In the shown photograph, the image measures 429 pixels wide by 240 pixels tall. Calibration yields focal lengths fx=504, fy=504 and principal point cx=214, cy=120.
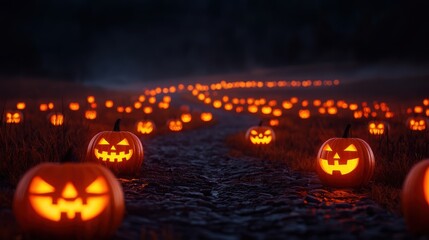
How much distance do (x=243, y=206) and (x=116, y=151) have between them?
2.76m

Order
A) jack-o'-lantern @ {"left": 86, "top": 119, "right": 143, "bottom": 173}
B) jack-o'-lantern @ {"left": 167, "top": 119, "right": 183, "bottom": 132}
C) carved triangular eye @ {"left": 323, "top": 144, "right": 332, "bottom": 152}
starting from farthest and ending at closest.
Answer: jack-o'-lantern @ {"left": 167, "top": 119, "right": 183, "bottom": 132}
jack-o'-lantern @ {"left": 86, "top": 119, "right": 143, "bottom": 173}
carved triangular eye @ {"left": 323, "top": 144, "right": 332, "bottom": 152}

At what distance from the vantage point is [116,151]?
8.18m

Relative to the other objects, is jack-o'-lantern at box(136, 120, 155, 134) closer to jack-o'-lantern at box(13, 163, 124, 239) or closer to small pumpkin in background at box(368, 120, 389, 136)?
small pumpkin in background at box(368, 120, 389, 136)

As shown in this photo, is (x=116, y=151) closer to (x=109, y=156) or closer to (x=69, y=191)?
(x=109, y=156)

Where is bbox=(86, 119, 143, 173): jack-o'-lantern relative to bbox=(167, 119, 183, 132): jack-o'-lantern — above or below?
below

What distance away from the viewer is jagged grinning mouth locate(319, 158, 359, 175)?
737cm

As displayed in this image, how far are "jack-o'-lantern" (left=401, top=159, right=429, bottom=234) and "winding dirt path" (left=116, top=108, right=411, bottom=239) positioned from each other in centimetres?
15

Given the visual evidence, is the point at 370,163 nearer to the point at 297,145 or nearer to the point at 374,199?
the point at 374,199

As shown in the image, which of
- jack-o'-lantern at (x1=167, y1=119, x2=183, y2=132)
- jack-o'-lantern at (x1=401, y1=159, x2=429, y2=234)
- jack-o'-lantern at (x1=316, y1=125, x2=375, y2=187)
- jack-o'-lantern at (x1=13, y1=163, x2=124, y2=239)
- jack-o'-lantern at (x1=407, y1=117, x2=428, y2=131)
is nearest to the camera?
jack-o'-lantern at (x1=13, y1=163, x2=124, y2=239)

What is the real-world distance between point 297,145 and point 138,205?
7366 millimetres

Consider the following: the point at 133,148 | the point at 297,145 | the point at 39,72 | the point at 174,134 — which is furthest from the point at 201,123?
the point at 39,72

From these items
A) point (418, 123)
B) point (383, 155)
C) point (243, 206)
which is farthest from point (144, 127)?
point (243, 206)

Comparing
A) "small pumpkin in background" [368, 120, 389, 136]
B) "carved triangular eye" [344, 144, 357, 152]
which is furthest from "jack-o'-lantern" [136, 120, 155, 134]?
"carved triangular eye" [344, 144, 357, 152]

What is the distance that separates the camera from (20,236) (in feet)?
15.0
